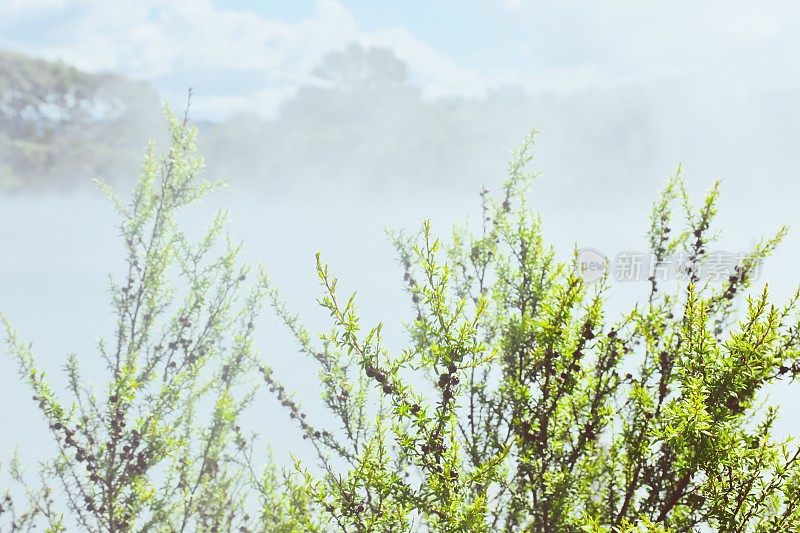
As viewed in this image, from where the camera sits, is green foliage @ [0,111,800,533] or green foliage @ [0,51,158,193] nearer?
green foliage @ [0,111,800,533]

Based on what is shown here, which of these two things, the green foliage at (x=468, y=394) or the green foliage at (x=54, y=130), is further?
the green foliage at (x=54, y=130)

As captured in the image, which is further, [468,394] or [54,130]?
[54,130]

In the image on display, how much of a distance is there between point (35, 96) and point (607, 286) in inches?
1821

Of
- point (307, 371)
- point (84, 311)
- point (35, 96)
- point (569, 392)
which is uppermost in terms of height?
point (35, 96)

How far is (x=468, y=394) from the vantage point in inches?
181

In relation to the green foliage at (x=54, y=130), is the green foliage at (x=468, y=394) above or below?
below

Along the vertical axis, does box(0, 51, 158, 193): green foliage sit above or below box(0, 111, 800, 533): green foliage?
above

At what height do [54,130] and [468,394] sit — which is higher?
[54,130]

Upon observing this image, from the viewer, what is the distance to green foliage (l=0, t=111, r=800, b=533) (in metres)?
2.78

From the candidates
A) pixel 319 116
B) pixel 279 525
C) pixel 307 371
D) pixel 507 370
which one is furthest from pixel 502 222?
pixel 319 116

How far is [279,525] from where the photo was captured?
536 centimetres

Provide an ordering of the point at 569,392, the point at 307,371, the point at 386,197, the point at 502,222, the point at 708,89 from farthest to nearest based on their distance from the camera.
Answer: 1. the point at 386,197
2. the point at 708,89
3. the point at 307,371
4. the point at 502,222
5. the point at 569,392

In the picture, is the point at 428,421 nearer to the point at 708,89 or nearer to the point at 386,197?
the point at 708,89

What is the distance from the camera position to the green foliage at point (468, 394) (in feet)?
9.12
